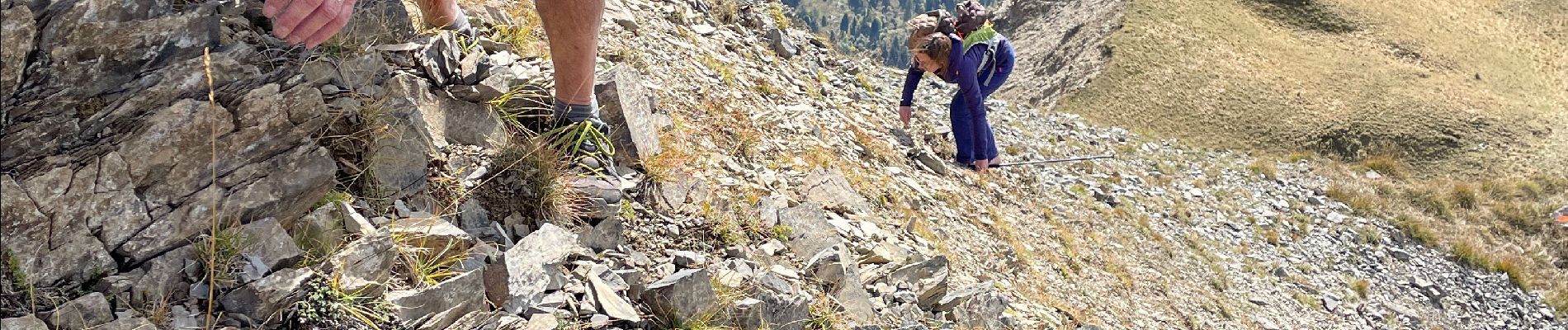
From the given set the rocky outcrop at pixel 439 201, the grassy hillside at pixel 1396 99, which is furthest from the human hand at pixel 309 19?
the grassy hillside at pixel 1396 99

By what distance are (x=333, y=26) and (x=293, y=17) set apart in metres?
0.18

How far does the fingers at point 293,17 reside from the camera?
15.3 feet

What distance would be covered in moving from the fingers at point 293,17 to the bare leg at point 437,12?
1392 mm

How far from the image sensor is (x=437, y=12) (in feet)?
20.0

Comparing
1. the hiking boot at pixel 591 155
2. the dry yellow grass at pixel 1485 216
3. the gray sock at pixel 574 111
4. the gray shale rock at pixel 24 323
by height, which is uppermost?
the gray shale rock at pixel 24 323

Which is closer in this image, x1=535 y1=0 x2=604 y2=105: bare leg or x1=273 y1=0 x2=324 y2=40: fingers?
x1=273 y1=0 x2=324 y2=40: fingers

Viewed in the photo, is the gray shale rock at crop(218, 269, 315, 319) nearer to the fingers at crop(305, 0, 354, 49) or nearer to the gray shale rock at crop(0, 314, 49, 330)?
the gray shale rock at crop(0, 314, 49, 330)

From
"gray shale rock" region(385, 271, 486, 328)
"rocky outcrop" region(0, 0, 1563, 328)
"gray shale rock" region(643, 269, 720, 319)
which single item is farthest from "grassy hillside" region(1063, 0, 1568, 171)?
"gray shale rock" region(385, 271, 486, 328)

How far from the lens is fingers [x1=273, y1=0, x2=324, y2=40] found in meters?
4.65

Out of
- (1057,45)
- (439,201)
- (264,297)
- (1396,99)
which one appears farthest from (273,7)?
(1057,45)

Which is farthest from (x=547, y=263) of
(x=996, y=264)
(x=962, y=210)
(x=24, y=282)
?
(x=962, y=210)

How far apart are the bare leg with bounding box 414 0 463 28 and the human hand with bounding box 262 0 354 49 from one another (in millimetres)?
1357

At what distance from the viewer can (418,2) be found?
6125mm

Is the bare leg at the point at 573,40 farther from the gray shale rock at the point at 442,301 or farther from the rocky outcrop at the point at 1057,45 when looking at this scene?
the rocky outcrop at the point at 1057,45
